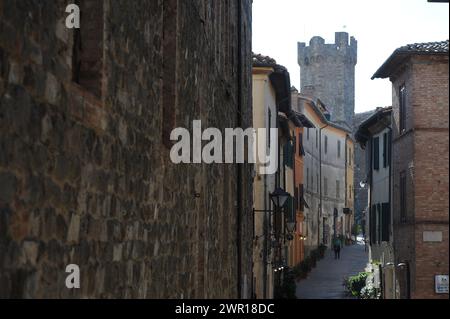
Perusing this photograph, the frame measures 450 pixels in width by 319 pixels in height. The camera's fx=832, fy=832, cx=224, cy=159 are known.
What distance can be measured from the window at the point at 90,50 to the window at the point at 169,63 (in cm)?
236

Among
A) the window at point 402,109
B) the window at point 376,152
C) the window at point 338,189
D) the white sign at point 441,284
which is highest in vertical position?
the window at point 338,189

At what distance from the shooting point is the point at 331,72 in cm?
7756

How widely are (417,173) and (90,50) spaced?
1268 centimetres

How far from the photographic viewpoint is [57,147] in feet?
14.6

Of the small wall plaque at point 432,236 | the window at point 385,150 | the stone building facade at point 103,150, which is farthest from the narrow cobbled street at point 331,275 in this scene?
the stone building facade at point 103,150

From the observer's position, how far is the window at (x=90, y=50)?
17.2ft

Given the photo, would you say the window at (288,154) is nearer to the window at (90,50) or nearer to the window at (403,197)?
the window at (403,197)

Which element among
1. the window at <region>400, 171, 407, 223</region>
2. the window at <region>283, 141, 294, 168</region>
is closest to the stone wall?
the window at <region>400, 171, 407, 223</region>

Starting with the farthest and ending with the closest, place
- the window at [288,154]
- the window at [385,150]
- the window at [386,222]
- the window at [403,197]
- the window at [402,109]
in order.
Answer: the window at [288,154] < the window at [385,150] < the window at [386,222] < the window at [403,197] < the window at [402,109]

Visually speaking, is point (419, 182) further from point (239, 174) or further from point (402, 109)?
point (239, 174)

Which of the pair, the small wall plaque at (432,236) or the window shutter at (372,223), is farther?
the window shutter at (372,223)

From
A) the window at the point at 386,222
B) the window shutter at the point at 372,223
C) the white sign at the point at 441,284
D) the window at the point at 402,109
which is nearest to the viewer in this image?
the white sign at the point at 441,284
